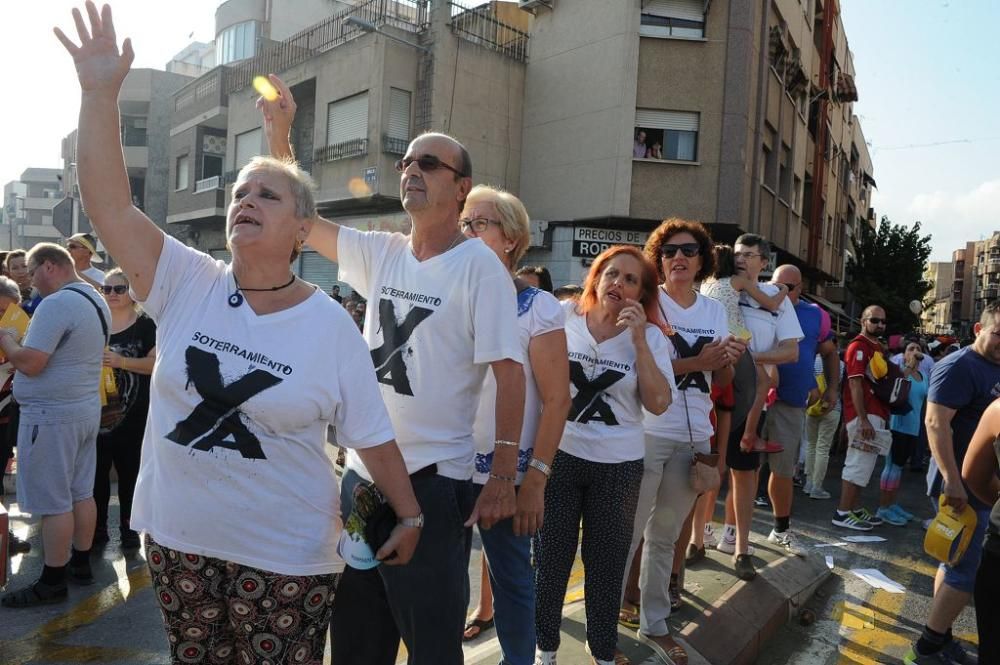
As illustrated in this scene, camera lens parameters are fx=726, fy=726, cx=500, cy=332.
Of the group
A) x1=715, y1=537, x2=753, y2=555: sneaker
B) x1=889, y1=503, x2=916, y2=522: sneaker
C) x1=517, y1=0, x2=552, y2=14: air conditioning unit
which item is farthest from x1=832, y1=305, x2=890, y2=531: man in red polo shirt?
x1=517, y1=0, x2=552, y2=14: air conditioning unit

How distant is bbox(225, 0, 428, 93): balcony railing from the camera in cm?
1784

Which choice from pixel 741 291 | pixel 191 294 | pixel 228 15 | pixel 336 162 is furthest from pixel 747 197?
pixel 228 15

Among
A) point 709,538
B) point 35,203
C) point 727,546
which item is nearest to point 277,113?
point 727,546

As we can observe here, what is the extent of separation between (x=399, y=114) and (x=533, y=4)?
4.45 metres

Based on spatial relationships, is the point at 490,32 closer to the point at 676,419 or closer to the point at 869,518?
the point at 869,518

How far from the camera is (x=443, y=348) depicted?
7.30ft

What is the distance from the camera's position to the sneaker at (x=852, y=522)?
21.1 feet

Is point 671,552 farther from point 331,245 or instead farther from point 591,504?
point 331,245

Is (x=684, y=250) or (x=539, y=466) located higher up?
(x=684, y=250)

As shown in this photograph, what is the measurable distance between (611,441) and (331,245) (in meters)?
1.41

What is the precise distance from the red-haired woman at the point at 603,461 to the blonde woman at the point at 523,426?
39cm

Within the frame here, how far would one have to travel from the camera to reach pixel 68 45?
190 cm

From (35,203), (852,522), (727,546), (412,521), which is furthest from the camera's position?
(35,203)

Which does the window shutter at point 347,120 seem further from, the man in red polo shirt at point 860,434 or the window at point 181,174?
the man in red polo shirt at point 860,434
